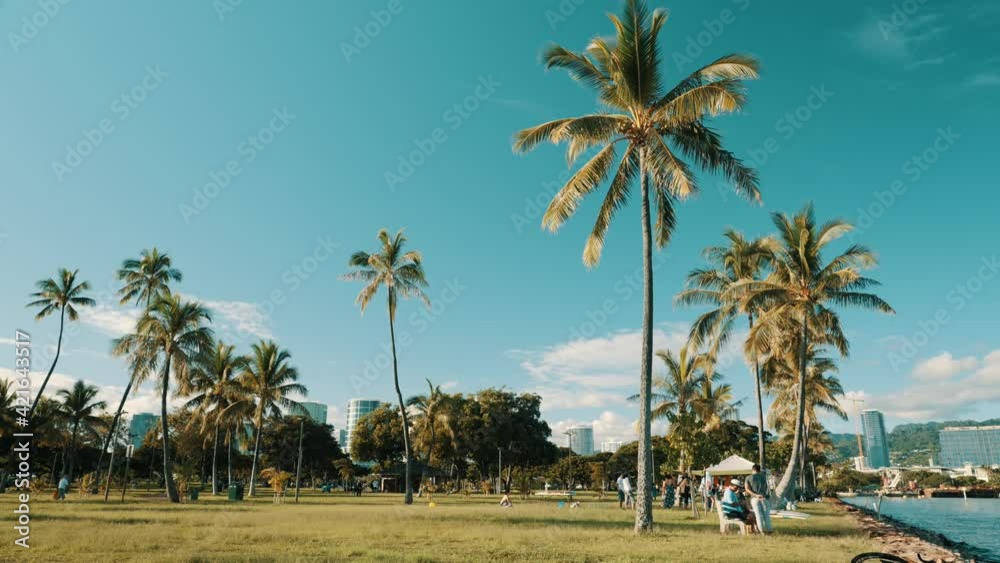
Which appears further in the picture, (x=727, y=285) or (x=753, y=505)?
(x=727, y=285)

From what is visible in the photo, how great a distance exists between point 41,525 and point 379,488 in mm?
58949

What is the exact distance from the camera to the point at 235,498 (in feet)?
113

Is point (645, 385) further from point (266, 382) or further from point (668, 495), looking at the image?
point (266, 382)

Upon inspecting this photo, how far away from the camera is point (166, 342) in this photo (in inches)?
1270

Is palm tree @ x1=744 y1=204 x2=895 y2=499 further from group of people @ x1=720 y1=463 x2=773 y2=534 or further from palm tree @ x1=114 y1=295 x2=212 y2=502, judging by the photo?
palm tree @ x1=114 y1=295 x2=212 y2=502

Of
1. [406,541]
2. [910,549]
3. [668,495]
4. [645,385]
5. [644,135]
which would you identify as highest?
[644,135]

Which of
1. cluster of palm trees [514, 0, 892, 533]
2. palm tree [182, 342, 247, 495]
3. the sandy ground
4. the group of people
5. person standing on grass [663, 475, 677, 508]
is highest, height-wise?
cluster of palm trees [514, 0, 892, 533]

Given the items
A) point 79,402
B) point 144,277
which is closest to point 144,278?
point 144,277

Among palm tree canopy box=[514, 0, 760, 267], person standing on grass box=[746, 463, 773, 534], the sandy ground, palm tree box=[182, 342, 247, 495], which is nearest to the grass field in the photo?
person standing on grass box=[746, 463, 773, 534]

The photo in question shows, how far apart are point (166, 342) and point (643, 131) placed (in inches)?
1120

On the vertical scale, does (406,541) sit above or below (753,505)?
below

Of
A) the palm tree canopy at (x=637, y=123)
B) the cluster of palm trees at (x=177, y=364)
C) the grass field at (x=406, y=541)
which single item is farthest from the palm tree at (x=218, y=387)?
the palm tree canopy at (x=637, y=123)

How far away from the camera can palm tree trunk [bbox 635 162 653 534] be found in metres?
14.4

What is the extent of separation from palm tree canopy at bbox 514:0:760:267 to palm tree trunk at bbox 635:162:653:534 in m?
0.78
